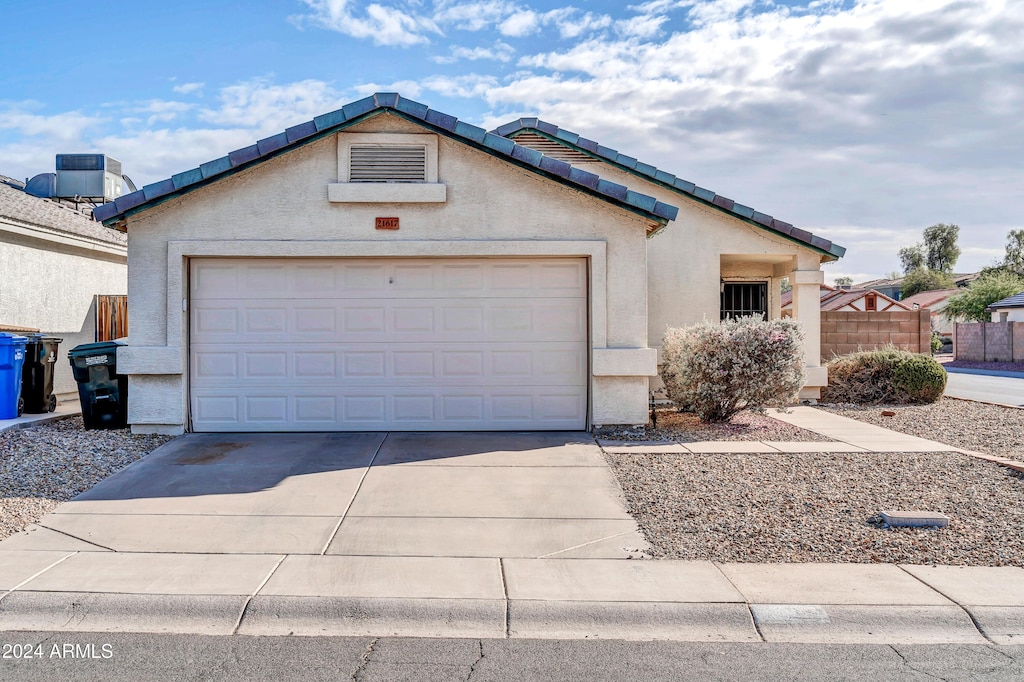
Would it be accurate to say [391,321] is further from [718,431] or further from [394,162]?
[718,431]

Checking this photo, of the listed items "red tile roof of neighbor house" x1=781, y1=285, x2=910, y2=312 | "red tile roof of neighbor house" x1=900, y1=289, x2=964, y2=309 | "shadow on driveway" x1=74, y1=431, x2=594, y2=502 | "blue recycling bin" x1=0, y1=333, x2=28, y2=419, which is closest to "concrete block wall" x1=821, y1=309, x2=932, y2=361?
"shadow on driveway" x1=74, y1=431, x2=594, y2=502

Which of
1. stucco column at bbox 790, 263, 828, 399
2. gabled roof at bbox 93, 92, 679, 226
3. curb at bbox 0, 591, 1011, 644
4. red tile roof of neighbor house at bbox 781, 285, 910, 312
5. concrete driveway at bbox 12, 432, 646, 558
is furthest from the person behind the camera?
red tile roof of neighbor house at bbox 781, 285, 910, 312

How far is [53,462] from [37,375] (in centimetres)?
329

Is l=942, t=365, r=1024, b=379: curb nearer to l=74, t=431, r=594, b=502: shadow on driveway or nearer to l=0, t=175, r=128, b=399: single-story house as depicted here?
l=74, t=431, r=594, b=502: shadow on driveway

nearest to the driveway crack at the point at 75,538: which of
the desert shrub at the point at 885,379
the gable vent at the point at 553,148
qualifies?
the gable vent at the point at 553,148

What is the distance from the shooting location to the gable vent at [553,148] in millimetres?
13914

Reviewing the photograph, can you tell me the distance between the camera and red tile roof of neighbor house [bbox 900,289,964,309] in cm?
6100

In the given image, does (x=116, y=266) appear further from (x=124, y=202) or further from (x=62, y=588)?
(x=62, y=588)

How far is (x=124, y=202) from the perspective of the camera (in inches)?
388

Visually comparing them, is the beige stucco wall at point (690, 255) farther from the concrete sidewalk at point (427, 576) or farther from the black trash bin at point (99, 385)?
the black trash bin at point (99, 385)

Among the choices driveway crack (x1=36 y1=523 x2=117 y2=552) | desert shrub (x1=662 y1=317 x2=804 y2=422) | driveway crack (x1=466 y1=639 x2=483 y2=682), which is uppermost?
desert shrub (x1=662 y1=317 x2=804 y2=422)

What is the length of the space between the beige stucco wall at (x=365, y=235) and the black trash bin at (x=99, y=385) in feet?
1.22

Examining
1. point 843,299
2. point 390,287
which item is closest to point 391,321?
point 390,287

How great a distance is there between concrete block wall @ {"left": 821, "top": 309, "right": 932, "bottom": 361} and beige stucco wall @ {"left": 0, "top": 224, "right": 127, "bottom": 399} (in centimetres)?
1397
